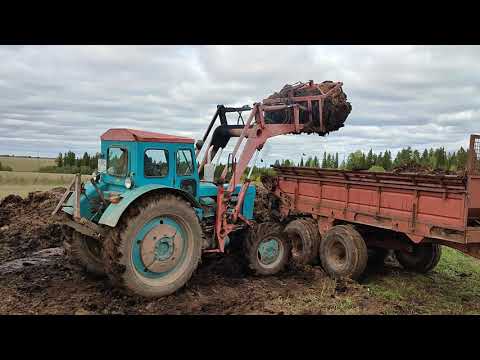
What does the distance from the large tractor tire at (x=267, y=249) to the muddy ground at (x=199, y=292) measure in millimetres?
221

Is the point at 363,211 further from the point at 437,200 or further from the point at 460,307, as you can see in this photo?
the point at 460,307

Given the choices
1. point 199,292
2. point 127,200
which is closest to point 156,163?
point 127,200

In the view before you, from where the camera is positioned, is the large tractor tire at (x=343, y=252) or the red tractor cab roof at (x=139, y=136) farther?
the large tractor tire at (x=343, y=252)

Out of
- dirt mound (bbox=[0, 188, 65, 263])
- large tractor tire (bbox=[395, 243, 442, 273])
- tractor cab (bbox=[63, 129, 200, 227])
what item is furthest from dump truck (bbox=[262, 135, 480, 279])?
dirt mound (bbox=[0, 188, 65, 263])

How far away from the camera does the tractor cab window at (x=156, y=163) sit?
23.5 feet

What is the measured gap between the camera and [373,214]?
853 centimetres

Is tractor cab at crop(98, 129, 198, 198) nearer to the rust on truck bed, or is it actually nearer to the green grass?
the rust on truck bed

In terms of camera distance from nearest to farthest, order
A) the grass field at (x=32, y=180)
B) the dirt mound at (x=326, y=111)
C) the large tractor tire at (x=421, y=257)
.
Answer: the large tractor tire at (x=421, y=257), the dirt mound at (x=326, y=111), the grass field at (x=32, y=180)

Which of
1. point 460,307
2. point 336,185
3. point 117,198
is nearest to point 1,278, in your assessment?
point 117,198

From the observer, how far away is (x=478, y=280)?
9.16 metres

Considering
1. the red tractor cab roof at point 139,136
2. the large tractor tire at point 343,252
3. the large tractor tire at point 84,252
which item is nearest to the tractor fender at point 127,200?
the red tractor cab roof at point 139,136

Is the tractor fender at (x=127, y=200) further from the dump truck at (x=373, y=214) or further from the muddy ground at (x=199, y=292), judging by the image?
the dump truck at (x=373, y=214)

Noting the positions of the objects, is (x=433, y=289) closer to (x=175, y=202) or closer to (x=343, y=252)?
(x=343, y=252)

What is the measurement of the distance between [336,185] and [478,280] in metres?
3.70
